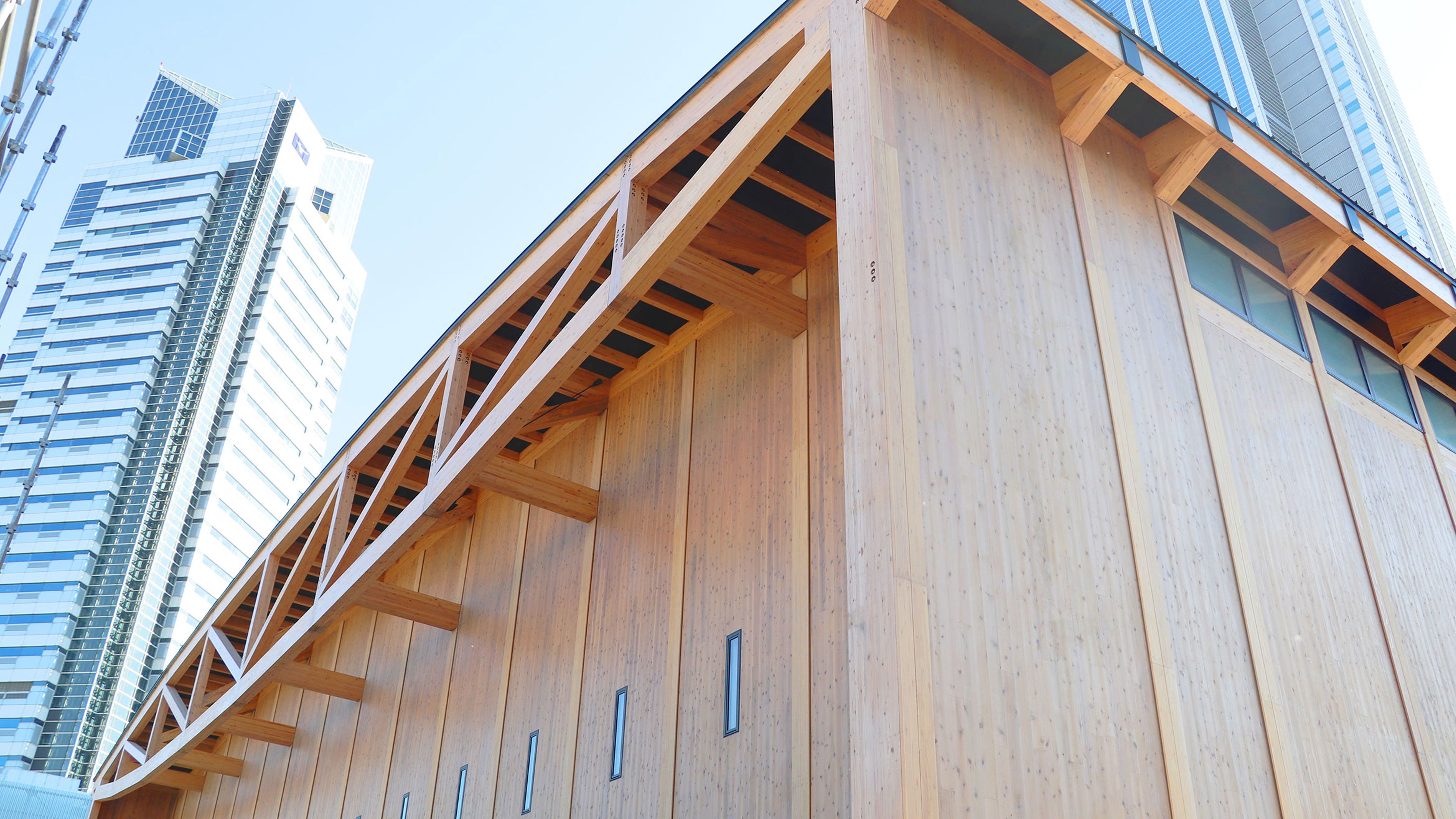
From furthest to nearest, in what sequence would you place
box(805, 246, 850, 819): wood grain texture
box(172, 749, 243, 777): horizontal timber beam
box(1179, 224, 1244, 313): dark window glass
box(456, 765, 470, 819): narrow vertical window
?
box(172, 749, 243, 777): horizontal timber beam
box(456, 765, 470, 819): narrow vertical window
box(1179, 224, 1244, 313): dark window glass
box(805, 246, 850, 819): wood grain texture

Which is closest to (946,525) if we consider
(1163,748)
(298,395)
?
(1163,748)

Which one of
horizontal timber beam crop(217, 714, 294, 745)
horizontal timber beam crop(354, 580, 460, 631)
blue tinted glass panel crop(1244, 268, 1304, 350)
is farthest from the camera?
horizontal timber beam crop(217, 714, 294, 745)

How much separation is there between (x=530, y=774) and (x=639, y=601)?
9.50 feet

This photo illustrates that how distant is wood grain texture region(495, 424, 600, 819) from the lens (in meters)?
13.8

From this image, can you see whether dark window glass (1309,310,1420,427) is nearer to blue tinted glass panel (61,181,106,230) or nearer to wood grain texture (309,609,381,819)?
wood grain texture (309,609,381,819)

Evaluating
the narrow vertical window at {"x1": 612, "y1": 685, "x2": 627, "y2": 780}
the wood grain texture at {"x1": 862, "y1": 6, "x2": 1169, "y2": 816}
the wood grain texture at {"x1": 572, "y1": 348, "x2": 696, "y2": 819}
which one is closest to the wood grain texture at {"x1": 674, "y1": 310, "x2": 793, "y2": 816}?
the wood grain texture at {"x1": 572, "y1": 348, "x2": 696, "y2": 819}

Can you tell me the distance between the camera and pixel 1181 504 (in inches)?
396

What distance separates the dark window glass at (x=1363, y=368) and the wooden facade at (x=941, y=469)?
16 centimetres

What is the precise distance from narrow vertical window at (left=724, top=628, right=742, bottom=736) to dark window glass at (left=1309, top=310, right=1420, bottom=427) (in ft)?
25.8

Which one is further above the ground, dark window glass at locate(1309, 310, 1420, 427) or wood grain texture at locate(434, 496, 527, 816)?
dark window glass at locate(1309, 310, 1420, 427)

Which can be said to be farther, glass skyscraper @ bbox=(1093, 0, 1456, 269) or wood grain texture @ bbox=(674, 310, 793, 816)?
glass skyscraper @ bbox=(1093, 0, 1456, 269)

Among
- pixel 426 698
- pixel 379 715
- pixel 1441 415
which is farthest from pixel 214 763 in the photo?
pixel 1441 415

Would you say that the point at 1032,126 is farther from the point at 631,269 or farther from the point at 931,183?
the point at 631,269

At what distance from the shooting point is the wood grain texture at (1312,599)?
33.0 feet
